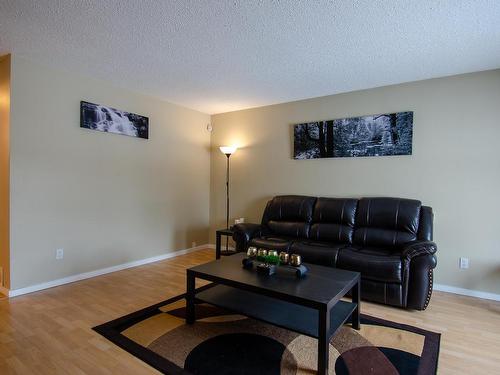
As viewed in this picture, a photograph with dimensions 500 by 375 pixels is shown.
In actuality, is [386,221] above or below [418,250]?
above

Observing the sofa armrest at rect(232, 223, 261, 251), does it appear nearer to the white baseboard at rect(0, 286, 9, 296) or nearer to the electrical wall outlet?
the electrical wall outlet

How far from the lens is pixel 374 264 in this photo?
8.80 ft

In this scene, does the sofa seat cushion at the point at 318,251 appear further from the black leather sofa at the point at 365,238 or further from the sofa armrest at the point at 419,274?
the sofa armrest at the point at 419,274

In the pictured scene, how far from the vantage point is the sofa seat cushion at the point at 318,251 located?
9.54 feet

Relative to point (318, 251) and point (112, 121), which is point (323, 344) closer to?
point (318, 251)

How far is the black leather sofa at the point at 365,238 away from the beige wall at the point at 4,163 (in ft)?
7.78

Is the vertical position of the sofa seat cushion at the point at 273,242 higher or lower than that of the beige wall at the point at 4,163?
lower

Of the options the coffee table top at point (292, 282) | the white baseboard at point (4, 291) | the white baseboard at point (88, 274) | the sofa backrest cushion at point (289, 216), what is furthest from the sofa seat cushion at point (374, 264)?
the white baseboard at point (4, 291)

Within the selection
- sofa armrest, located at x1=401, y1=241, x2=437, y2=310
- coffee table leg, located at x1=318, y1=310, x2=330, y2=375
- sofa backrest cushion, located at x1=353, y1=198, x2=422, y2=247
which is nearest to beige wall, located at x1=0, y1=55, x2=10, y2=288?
coffee table leg, located at x1=318, y1=310, x2=330, y2=375

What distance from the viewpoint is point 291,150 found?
423cm

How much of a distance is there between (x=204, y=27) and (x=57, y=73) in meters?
1.92

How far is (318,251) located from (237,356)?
1427 millimetres

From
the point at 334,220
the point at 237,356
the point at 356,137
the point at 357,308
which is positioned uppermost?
the point at 356,137

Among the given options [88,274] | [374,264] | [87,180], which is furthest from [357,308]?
[87,180]
